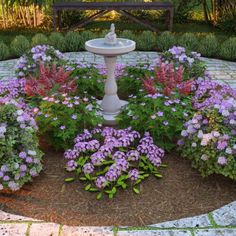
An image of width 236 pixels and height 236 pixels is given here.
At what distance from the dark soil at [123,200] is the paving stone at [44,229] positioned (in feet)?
0.34

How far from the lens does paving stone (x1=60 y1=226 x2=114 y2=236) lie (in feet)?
10.6

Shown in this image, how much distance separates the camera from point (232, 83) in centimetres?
718

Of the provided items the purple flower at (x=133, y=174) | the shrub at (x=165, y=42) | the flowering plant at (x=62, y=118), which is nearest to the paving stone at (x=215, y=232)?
the purple flower at (x=133, y=174)

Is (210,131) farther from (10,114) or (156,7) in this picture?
(156,7)

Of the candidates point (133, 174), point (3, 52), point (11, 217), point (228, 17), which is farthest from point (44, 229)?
point (228, 17)

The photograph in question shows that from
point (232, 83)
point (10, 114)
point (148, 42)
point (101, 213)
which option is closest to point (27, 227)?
point (101, 213)

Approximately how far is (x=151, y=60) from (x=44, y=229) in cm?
595

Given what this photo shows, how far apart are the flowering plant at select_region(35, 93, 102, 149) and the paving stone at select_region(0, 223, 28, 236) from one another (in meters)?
1.22

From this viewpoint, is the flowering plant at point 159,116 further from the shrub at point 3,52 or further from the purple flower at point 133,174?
the shrub at point 3,52

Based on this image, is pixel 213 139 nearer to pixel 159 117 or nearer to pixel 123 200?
pixel 159 117

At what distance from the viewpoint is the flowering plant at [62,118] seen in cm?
441

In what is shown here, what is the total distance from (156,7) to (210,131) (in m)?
7.59

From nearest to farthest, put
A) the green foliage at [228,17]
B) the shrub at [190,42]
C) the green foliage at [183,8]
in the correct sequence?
the shrub at [190,42] < the green foliage at [228,17] < the green foliage at [183,8]

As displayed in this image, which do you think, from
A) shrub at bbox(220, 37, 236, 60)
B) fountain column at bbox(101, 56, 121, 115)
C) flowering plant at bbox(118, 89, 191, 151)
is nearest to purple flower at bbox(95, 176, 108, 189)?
flowering plant at bbox(118, 89, 191, 151)
